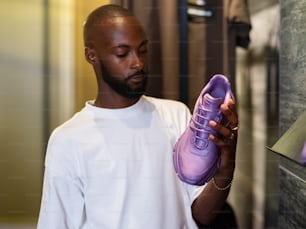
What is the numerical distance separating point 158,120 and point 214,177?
0.38ft

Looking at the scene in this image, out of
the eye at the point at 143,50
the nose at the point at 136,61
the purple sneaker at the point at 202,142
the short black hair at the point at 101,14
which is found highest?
the short black hair at the point at 101,14

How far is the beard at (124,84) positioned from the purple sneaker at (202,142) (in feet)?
0.29

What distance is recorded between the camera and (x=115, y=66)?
22.5 inches

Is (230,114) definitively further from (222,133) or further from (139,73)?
(139,73)

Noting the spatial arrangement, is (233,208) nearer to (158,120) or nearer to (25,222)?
(158,120)

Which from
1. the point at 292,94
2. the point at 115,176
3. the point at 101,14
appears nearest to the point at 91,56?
the point at 101,14

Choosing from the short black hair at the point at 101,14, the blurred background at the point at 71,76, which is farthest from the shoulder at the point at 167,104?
the short black hair at the point at 101,14

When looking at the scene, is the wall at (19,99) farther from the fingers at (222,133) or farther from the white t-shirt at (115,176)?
the fingers at (222,133)

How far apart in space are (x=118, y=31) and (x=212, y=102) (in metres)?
0.15

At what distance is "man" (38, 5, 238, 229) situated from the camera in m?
0.57

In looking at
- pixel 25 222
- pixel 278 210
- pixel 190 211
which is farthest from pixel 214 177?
pixel 25 222

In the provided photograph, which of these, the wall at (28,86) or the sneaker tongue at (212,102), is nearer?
the sneaker tongue at (212,102)

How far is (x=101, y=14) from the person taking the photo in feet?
1.90

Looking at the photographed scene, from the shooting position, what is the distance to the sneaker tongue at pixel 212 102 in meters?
0.51
